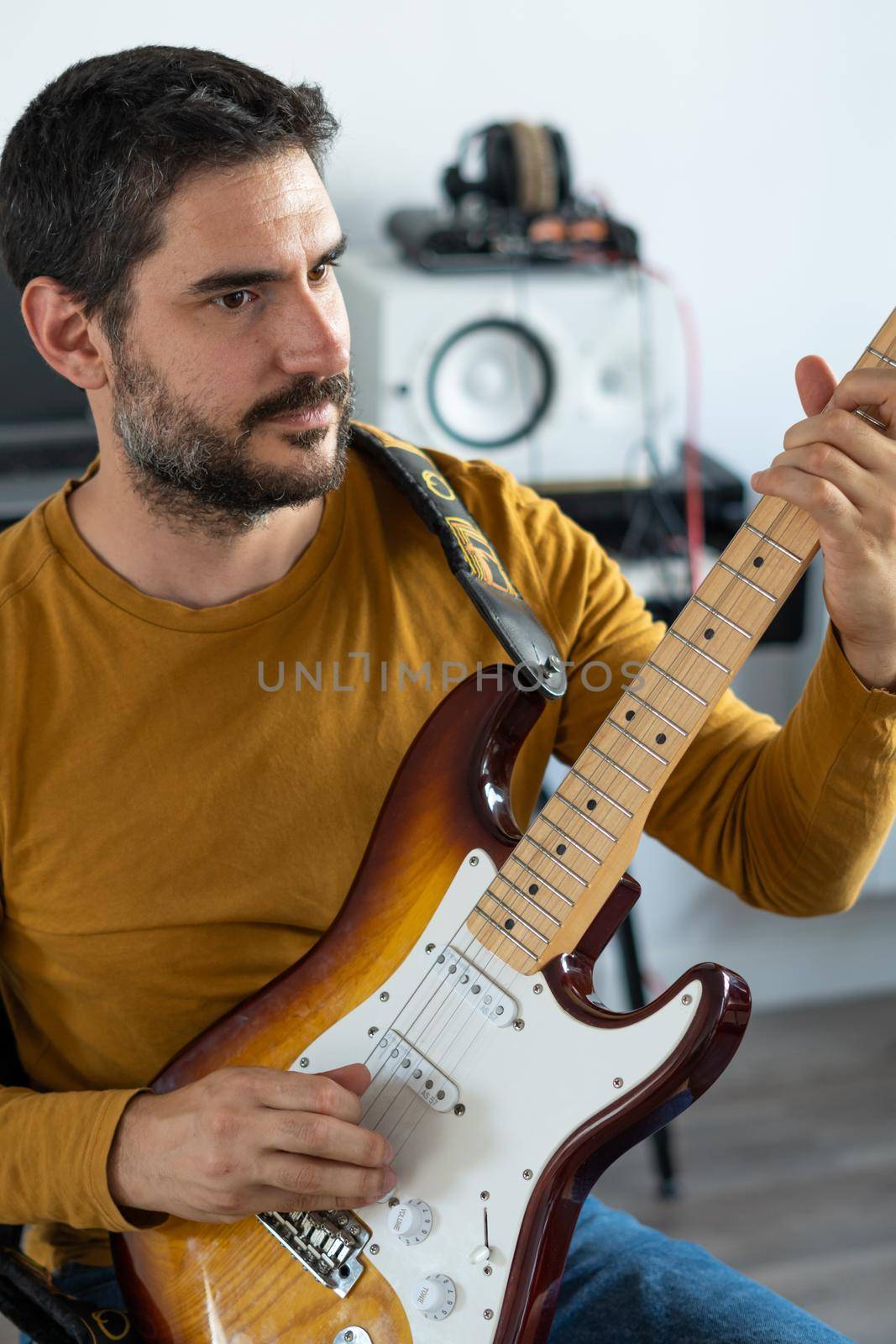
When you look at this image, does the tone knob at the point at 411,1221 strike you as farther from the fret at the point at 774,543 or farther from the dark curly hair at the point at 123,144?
the dark curly hair at the point at 123,144

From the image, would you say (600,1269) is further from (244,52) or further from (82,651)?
(244,52)

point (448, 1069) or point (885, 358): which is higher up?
point (885, 358)

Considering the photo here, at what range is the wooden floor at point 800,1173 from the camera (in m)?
1.77

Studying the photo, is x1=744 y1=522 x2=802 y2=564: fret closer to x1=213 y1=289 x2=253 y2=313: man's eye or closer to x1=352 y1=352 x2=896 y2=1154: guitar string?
x1=352 y1=352 x2=896 y2=1154: guitar string

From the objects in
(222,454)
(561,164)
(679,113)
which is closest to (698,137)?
(679,113)

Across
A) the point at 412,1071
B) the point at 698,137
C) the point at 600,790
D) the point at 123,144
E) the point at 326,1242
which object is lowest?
the point at 326,1242

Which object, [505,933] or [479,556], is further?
[479,556]

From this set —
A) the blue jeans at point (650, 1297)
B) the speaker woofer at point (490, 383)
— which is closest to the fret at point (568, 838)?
the blue jeans at point (650, 1297)

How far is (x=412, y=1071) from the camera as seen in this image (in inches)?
35.1

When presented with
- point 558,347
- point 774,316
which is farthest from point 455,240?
point 774,316

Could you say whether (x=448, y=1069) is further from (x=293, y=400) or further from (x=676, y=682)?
(x=293, y=400)

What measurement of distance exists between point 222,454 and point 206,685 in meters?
0.16

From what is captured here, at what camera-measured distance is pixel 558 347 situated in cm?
184

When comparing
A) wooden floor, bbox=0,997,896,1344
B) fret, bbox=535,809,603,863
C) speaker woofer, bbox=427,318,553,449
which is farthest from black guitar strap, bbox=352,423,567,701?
wooden floor, bbox=0,997,896,1344
